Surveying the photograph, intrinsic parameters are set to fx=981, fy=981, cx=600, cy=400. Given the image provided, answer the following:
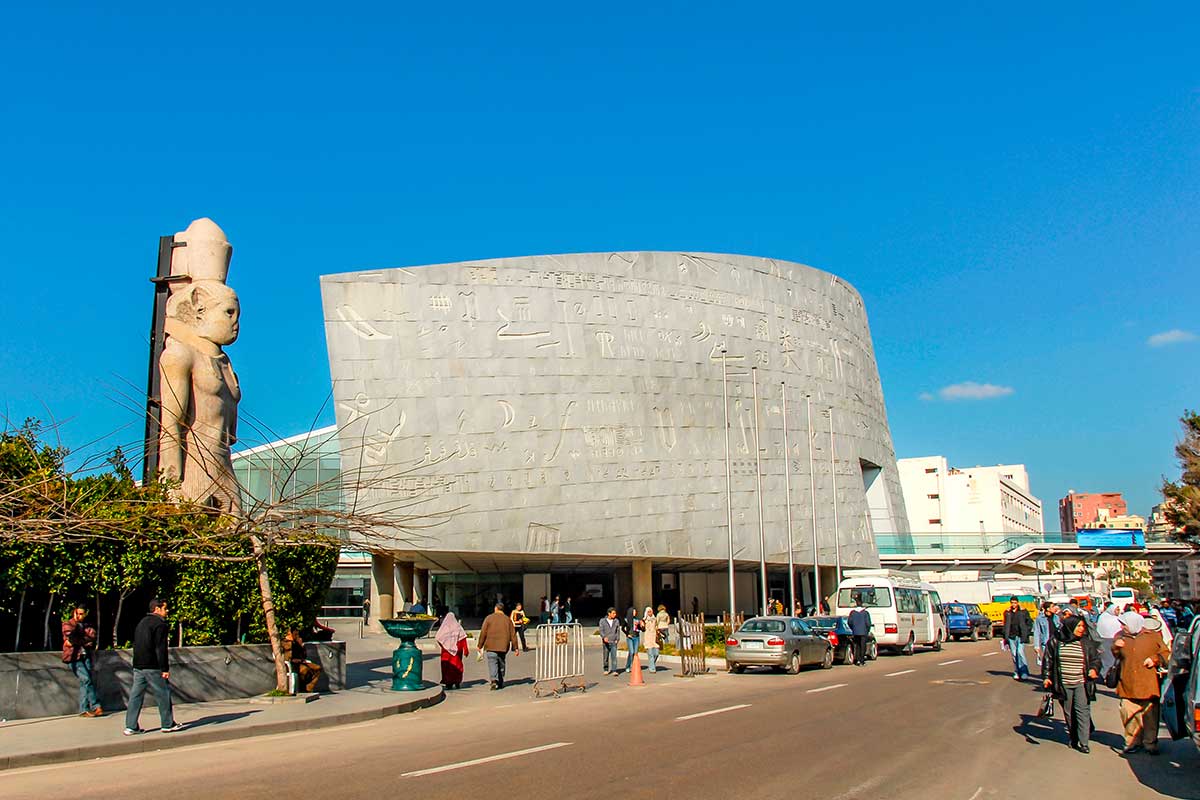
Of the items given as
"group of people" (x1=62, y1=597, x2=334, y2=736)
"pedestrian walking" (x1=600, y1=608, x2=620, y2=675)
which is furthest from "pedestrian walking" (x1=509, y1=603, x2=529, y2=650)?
"group of people" (x1=62, y1=597, x2=334, y2=736)

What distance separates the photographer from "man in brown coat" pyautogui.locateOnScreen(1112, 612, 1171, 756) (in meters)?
10.4

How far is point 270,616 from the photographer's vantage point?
50.2 ft

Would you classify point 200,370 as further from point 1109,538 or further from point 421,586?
point 1109,538

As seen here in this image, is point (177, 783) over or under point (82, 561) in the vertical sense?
under

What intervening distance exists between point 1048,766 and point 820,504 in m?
40.5

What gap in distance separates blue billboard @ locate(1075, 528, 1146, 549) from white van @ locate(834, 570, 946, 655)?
1573 inches

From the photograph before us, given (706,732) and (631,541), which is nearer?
(706,732)

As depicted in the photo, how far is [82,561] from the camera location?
13.9m

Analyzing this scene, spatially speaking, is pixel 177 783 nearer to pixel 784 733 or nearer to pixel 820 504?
pixel 784 733

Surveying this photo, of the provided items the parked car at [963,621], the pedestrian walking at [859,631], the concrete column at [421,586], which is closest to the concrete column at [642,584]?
the parked car at [963,621]

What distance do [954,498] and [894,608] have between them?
279 feet

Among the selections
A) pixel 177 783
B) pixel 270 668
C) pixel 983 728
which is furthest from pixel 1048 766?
pixel 270 668

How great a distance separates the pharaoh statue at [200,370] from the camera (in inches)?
→ 707

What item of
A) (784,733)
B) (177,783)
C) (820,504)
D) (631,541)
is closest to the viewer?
(177,783)
